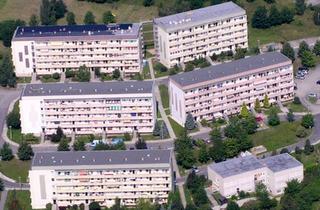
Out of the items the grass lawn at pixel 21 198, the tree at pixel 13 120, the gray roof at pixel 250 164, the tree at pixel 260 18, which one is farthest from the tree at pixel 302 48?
the grass lawn at pixel 21 198

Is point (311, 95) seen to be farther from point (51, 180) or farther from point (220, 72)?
point (51, 180)

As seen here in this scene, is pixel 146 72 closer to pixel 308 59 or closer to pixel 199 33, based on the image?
pixel 199 33

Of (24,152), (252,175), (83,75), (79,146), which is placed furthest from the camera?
(83,75)

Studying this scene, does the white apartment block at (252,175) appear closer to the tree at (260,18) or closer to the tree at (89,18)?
the tree at (260,18)

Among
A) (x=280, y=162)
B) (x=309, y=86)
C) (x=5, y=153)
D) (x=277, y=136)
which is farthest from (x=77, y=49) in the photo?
(x=280, y=162)

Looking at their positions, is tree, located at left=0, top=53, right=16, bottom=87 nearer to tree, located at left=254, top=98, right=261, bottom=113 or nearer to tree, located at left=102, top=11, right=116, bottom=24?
tree, located at left=102, top=11, right=116, bottom=24

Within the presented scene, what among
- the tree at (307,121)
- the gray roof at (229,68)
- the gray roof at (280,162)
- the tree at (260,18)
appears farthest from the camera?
the tree at (260,18)
